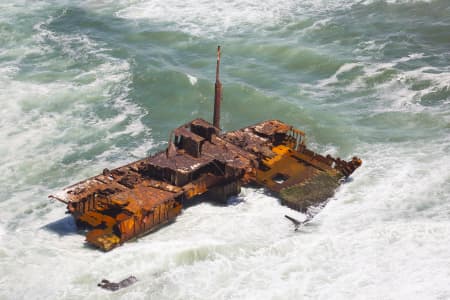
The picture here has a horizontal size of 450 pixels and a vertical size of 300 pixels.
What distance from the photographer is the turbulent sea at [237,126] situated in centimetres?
2645

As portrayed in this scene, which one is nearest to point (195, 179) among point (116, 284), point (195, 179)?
point (195, 179)

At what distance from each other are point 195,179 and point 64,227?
7.19 m

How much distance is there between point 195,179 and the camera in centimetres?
3228

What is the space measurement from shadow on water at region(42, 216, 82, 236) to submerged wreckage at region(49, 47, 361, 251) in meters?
0.63

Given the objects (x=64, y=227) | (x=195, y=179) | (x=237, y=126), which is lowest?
(x=64, y=227)

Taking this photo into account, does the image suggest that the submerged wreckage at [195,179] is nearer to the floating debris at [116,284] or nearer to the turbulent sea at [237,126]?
the turbulent sea at [237,126]

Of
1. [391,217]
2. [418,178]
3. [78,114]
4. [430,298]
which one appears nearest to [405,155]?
[418,178]

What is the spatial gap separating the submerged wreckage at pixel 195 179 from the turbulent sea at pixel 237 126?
87 cm

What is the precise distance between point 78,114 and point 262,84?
50.6 feet

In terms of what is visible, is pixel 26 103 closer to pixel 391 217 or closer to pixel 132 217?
pixel 132 217

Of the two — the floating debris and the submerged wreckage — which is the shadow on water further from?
the floating debris

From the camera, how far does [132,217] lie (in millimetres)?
28344

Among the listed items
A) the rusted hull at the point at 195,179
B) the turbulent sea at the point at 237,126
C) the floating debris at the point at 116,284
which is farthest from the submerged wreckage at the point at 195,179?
the floating debris at the point at 116,284

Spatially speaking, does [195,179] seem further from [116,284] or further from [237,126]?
[237,126]
